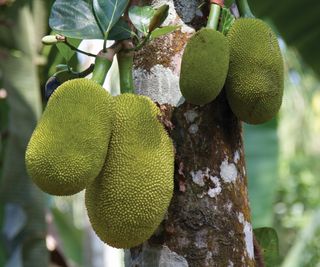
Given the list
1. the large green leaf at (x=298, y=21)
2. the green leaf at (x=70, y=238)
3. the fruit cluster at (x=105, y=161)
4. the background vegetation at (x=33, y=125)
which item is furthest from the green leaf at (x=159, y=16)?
the green leaf at (x=70, y=238)

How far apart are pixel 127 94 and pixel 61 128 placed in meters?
0.15

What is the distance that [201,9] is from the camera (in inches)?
43.8

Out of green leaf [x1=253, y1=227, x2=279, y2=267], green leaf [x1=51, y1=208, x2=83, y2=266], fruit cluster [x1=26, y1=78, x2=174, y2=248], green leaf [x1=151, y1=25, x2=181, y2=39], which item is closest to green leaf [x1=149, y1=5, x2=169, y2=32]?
green leaf [x1=151, y1=25, x2=181, y2=39]

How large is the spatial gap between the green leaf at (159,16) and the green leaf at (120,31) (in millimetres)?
56

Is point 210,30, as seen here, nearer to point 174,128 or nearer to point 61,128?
point 174,128

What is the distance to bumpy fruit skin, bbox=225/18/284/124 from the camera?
3.22 ft

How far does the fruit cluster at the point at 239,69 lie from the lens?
928 mm

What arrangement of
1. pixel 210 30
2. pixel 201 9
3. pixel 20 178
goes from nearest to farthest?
pixel 210 30 < pixel 201 9 < pixel 20 178

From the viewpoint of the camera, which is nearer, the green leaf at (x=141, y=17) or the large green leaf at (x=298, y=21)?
the green leaf at (x=141, y=17)

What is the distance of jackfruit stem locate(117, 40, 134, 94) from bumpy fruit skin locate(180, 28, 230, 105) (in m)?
0.12

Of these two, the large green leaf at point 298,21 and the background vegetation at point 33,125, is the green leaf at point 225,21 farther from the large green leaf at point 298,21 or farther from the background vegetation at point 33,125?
the large green leaf at point 298,21

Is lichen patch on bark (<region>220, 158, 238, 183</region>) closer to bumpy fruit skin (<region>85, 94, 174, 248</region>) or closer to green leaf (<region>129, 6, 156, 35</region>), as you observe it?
bumpy fruit skin (<region>85, 94, 174, 248</region>)

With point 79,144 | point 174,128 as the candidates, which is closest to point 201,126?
point 174,128

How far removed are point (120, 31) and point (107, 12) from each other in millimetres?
35
